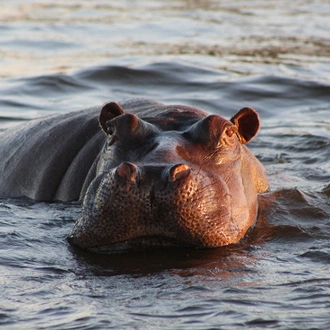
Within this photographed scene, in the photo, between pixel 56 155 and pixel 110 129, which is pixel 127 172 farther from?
pixel 56 155

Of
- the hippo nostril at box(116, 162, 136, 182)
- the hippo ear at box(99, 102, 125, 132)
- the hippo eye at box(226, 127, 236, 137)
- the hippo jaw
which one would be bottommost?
the hippo jaw

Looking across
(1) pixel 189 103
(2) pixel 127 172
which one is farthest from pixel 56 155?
(1) pixel 189 103

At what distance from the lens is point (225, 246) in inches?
225

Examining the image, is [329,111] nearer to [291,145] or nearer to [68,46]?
[291,145]

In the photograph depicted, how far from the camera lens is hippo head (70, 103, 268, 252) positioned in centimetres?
519

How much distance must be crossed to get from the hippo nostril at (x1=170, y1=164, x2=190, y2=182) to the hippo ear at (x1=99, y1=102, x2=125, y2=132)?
1.16 m

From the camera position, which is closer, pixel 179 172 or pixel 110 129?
pixel 179 172

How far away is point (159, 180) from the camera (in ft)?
17.0

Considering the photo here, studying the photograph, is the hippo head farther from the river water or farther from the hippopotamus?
the river water

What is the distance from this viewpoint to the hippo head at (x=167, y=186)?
519 cm

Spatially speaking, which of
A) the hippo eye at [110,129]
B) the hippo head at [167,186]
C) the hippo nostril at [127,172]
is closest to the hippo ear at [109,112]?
the hippo head at [167,186]

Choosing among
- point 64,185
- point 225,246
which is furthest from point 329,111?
point 225,246

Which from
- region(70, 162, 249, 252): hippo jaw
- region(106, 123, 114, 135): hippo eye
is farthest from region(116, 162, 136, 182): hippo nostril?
region(106, 123, 114, 135): hippo eye

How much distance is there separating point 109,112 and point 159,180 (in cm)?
Result: 123
